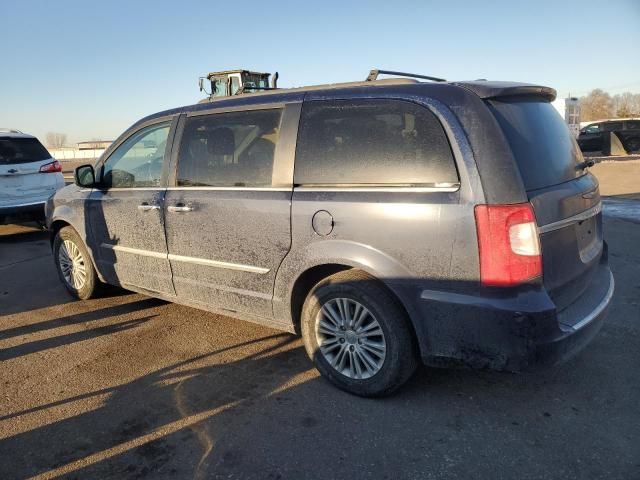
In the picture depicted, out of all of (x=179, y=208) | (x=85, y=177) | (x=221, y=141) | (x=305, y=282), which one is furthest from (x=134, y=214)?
(x=305, y=282)

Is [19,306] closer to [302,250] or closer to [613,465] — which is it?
[302,250]

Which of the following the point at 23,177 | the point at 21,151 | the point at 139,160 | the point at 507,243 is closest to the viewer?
the point at 507,243

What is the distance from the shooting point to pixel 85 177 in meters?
4.79

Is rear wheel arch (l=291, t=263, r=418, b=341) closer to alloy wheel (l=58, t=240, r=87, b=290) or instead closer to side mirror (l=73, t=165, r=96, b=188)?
side mirror (l=73, t=165, r=96, b=188)

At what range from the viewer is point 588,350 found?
12.3 feet

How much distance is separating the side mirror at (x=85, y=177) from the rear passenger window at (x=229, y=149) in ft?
3.99

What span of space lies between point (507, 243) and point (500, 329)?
45 cm

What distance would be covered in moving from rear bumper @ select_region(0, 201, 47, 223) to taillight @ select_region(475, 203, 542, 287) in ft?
26.9

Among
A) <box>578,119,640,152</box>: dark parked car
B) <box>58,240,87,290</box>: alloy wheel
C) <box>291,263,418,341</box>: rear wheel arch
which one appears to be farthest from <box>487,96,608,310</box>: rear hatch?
<box>578,119,640,152</box>: dark parked car

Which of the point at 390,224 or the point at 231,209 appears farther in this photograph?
the point at 231,209

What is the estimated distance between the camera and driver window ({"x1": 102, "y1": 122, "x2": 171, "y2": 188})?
4.33 metres

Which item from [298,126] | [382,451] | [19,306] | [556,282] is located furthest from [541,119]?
[19,306]

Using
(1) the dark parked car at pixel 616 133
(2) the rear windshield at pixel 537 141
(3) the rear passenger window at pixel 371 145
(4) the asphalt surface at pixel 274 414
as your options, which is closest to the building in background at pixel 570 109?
(1) the dark parked car at pixel 616 133

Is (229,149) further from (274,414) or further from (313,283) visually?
(274,414)
